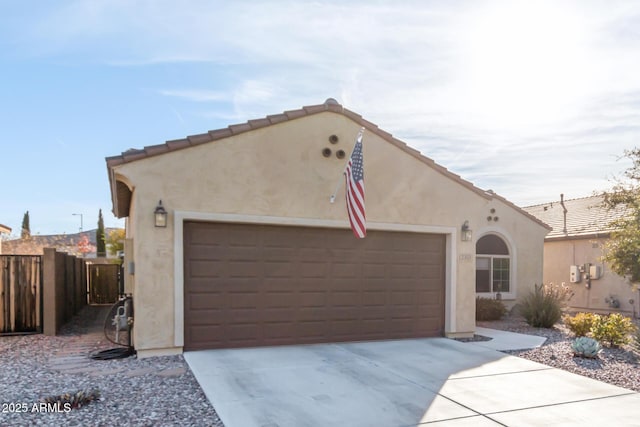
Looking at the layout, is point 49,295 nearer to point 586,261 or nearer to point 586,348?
point 586,348

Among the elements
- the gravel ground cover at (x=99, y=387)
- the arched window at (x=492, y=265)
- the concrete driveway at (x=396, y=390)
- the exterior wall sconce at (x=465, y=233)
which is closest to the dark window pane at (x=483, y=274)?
the arched window at (x=492, y=265)

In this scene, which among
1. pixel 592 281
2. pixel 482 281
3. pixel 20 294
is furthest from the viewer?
pixel 592 281

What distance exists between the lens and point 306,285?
9.74 meters

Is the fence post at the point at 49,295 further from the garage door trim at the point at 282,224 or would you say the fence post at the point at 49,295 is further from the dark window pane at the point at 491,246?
the dark window pane at the point at 491,246

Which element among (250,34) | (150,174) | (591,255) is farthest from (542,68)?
(591,255)

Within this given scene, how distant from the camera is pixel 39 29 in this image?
8.95 metres

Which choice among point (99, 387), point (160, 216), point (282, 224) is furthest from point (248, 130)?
point (99, 387)

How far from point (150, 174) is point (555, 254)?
17688 millimetres

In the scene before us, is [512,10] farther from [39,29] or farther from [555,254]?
[555,254]

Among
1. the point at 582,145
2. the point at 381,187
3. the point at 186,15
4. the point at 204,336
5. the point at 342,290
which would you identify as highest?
the point at 186,15

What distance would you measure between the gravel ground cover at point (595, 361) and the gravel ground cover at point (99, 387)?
5967 millimetres

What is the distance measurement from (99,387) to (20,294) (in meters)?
5.91

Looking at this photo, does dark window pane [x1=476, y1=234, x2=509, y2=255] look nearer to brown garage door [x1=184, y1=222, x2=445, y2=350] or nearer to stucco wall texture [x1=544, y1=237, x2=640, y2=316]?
stucco wall texture [x1=544, y1=237, x2=640, y2=316]

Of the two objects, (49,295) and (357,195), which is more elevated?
(357,195)
